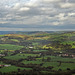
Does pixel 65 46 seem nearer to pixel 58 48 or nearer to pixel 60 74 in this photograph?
pixel 58 48

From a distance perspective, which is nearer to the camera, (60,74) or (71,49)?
(60,74)

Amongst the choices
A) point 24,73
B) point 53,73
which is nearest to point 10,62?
point 24,73

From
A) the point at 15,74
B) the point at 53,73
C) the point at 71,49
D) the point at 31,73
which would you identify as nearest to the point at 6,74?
the point at 15,74

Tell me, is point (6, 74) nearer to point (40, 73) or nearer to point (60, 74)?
point (40, 73)

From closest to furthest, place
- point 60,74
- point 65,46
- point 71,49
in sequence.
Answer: point 60,74, point 71,49, point 65,46

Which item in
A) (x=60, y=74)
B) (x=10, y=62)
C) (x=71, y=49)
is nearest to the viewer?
(x=60, y=74)

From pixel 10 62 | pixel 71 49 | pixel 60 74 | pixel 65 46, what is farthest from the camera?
pixel 65 46

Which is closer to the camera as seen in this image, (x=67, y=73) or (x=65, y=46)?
(x=67, y=73)

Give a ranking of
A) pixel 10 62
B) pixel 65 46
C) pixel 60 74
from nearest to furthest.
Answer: pixel 60 74 → pixel 10 62 → pixel 65 46
